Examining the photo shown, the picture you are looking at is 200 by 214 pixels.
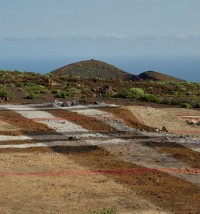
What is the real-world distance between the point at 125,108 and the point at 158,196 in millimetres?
18563

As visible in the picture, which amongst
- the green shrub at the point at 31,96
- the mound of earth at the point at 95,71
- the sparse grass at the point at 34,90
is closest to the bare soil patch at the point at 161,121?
the green shrub at the point at 31,96

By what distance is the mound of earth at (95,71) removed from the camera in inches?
3976

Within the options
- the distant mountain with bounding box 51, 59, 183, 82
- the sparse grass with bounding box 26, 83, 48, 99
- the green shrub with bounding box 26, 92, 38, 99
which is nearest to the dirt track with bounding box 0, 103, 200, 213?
the green shrub with bounding box 26, 92, 38, 99

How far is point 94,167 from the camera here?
21.8 metres

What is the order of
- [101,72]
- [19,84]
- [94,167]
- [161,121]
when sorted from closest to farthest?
[94,167] → [161,121] → [19,84] → [101,72]

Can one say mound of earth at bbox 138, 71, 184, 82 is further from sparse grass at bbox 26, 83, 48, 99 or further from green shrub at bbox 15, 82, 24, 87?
sparse grass at bbox 26, 83, 48, 99

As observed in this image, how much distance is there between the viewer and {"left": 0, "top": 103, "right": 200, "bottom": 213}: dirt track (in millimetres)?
17141

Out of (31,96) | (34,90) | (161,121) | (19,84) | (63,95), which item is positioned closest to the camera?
(161,121)

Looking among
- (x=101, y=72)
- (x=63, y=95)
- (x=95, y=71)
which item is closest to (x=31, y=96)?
(x=63, y=95)

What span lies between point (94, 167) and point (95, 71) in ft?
272

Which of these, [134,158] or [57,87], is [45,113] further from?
[57,87]

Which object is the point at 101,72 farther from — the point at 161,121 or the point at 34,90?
the point at 161,121

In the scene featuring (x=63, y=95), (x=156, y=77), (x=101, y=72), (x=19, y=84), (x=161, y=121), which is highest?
(x=101, y=72)

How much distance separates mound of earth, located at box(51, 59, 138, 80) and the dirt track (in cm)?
6731
